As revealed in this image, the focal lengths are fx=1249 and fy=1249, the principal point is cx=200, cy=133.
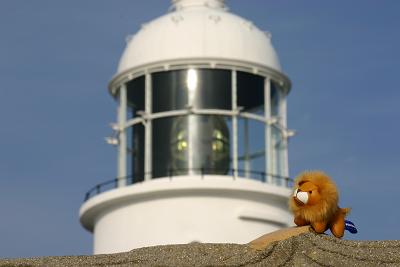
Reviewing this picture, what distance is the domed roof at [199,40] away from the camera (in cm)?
1967

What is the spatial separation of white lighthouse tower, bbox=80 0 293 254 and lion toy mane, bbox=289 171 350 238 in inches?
402

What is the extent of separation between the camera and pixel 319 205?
8.24m

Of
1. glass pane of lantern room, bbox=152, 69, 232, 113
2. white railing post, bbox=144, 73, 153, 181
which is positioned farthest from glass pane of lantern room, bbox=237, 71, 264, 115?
white railing post, bbox=144, 73, 153, 181

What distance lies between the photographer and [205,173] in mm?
18953

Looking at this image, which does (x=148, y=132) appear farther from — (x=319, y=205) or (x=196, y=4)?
(x=319, y=205)

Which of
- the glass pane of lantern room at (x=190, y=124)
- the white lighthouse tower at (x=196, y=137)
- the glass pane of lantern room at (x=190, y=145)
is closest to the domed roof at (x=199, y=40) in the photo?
the white lighthouse tower at (x=196, y=137)

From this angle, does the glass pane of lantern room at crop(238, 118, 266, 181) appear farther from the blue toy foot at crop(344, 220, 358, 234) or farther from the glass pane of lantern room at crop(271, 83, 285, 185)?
the blue toy foot at crop(344, 220, 358, 234)

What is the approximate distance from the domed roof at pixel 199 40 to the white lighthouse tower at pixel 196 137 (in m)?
0.02

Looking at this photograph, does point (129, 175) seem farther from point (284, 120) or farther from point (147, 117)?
point (284, 120)

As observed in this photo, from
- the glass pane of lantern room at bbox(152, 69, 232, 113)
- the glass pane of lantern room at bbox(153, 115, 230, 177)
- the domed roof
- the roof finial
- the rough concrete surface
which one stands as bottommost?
the rough concrete surface

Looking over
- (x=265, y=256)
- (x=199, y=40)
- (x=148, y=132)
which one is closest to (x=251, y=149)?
(x=148, y=132)

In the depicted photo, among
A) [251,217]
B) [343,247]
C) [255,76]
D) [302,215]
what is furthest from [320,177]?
[255,76]

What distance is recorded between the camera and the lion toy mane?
26.8ft

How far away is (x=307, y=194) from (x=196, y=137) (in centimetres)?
1106
